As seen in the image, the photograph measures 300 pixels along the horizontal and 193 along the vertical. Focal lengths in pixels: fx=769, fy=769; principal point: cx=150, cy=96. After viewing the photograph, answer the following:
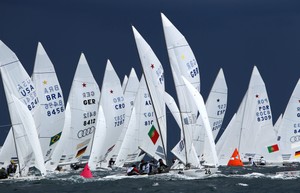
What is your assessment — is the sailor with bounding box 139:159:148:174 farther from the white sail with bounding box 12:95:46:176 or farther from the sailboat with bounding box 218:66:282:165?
the sailboat with bounding box 218:66:282:165

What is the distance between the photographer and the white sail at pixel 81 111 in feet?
169

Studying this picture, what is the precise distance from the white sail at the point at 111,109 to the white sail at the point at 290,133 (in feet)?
38.1

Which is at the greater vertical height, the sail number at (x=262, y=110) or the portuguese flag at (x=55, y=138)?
the sail number at (x=262, y=110)

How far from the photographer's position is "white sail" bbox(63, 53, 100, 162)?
51.4 meters

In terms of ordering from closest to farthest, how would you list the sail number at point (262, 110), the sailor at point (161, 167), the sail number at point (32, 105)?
the sailor at point (161, 167) → the sail number at point (32, 105) → the sail number at point (262, 110)

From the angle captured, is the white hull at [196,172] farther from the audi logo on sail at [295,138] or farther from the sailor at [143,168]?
the audi logo on sail at [295,138]

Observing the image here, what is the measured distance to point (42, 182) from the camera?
39.1 metres

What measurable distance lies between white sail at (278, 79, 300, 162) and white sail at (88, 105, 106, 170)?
13.6m

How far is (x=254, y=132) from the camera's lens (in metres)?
55.8

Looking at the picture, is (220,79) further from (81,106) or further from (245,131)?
(81,106)

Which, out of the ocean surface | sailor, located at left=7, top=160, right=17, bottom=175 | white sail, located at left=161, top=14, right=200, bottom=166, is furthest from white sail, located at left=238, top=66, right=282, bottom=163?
sailor, located at left=7, top=160, right=17, bottom=175

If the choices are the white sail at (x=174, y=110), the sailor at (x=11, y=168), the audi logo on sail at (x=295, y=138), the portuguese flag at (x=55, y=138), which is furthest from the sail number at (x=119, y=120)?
the sailor at (x=11, y=168)

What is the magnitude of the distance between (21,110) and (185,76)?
28.6 ft

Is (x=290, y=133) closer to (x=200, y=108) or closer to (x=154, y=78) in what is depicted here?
(x=200, y=108)
